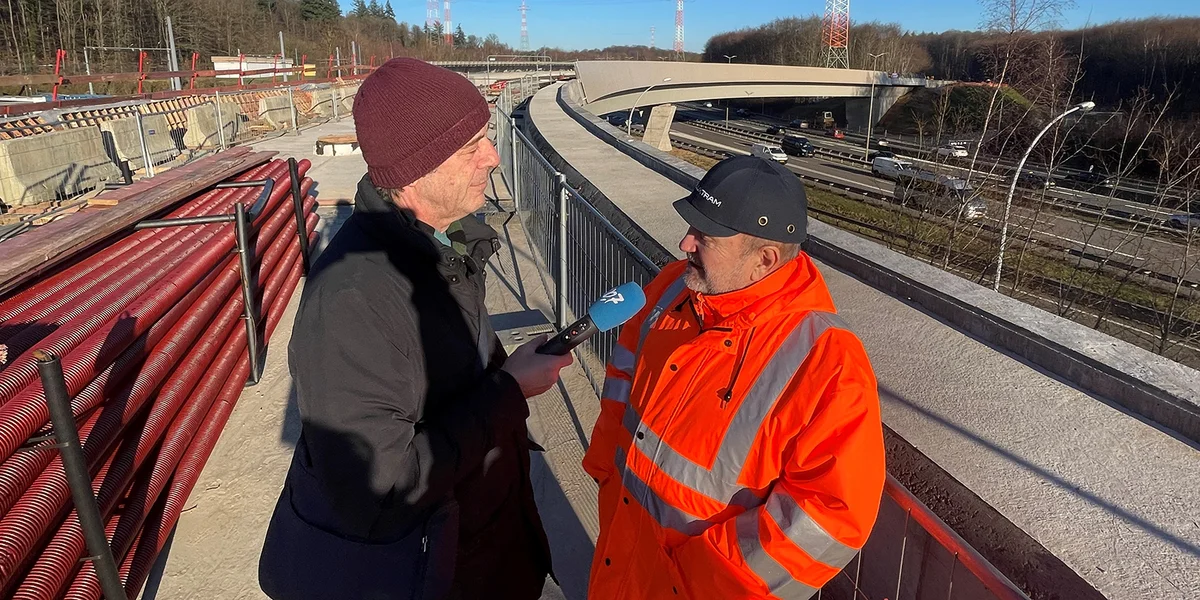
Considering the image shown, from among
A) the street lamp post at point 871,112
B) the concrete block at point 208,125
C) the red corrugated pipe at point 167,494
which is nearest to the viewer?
the red corrugated pipe at point 167,494

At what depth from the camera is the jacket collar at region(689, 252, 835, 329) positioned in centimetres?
174

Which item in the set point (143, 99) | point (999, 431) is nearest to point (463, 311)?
point (999, 431)

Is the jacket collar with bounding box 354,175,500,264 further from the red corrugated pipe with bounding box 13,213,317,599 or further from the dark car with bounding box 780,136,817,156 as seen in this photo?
the dark car with bounding box 780,136,817,156

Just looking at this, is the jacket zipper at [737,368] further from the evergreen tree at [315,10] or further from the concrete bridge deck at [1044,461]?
the evergreen tree at [315,10]

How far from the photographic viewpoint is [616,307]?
1.99 m

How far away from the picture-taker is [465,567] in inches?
74.2

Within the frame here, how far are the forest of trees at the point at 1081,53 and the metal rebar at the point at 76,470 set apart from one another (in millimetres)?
21621

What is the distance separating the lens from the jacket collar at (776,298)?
5.72ft

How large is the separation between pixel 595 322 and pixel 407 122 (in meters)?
0.73

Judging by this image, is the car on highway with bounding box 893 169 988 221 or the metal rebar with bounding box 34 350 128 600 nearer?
the metal rebar with bounding box 34 350 128 600

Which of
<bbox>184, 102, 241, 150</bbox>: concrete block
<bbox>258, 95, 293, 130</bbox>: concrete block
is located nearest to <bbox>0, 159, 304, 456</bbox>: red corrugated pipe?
<bbox>184, 102, 241, 150</bbox>: concrete block

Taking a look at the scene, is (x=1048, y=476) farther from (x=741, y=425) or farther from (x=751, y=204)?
(x=751, y=204)

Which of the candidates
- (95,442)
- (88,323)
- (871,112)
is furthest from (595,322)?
(871,112)

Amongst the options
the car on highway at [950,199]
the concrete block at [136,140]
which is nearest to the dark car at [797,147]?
the car on highway at [950,199]
